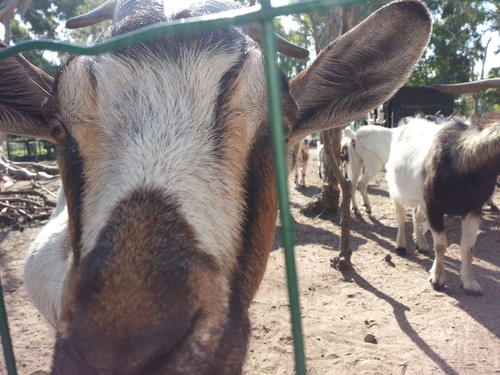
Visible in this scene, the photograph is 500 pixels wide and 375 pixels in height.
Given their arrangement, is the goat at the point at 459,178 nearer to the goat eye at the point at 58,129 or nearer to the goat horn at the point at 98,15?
the goat horn at the point at 98,15

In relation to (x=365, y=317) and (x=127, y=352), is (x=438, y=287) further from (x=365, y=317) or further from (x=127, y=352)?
(x=127, y=352)

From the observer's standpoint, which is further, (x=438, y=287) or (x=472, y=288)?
(x=438, y=287)

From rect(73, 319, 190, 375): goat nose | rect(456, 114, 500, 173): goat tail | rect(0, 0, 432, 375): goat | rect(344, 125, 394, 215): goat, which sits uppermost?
rect(0, 0, 432, 375): goat

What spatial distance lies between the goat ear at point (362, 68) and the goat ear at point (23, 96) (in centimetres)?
147

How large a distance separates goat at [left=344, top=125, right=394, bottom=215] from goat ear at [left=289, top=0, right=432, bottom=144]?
9.00 meters

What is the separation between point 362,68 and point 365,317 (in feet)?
12.9

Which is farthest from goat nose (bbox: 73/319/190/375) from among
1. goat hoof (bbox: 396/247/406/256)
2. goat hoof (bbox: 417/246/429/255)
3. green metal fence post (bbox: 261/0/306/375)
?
goat hoof (bbox: 417/246/429/255)

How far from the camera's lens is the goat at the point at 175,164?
4.42 feet

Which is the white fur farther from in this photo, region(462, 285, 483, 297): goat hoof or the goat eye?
region(462, 285, 483, 297): goat hoof

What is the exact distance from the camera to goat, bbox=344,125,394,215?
11641 mm

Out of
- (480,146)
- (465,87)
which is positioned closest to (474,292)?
(480,146)

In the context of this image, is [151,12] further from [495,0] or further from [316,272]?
[316,272]

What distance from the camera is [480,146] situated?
5.88 m

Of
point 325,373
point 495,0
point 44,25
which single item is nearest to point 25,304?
point 325,373
